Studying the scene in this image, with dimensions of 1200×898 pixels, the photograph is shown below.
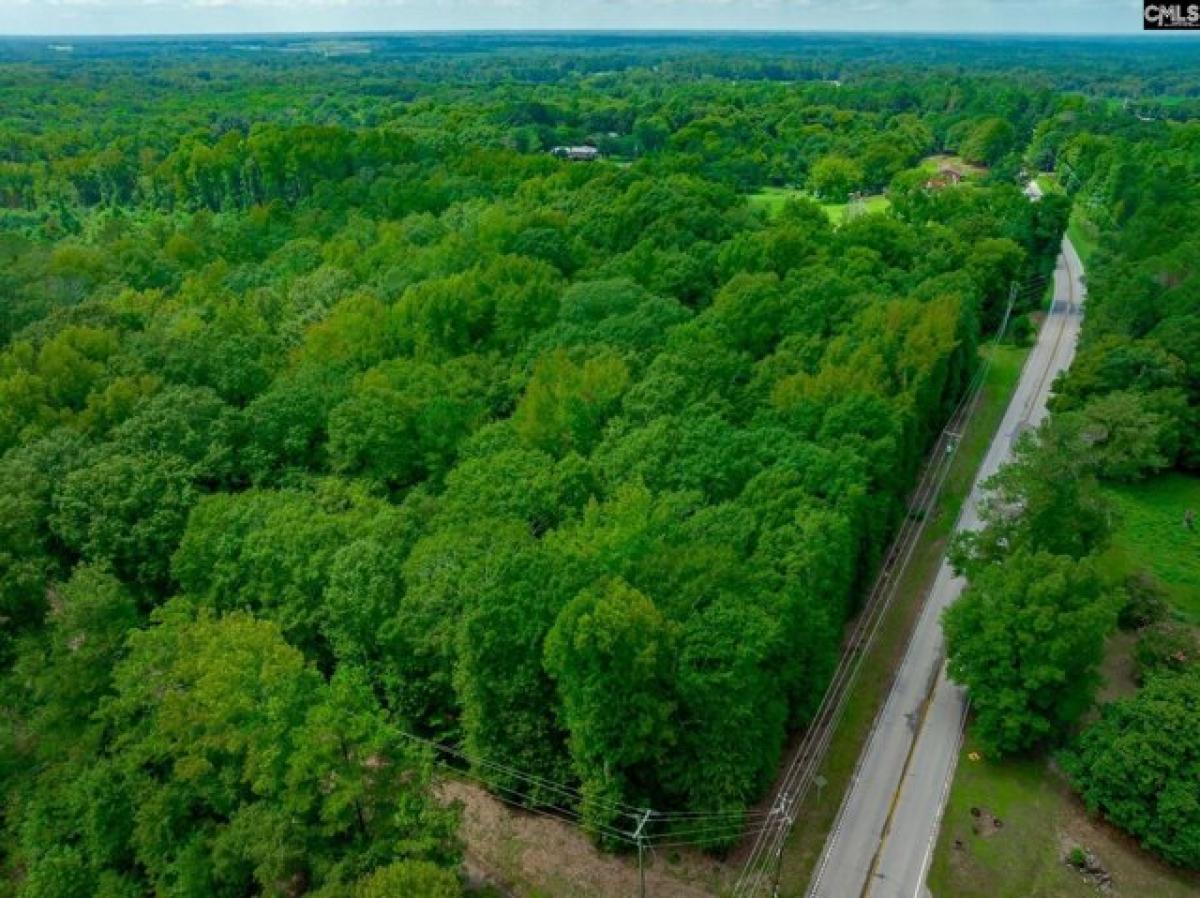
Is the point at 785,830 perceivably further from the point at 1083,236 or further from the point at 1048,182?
the point at 1048,182

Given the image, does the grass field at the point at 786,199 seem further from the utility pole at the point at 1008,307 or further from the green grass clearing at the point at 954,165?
the utility pole at the point at 1008,307

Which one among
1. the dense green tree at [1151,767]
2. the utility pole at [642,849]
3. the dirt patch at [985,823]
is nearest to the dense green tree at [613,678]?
the utility pole at [642,849]

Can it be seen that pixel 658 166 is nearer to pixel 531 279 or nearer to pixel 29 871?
pixel 531 279

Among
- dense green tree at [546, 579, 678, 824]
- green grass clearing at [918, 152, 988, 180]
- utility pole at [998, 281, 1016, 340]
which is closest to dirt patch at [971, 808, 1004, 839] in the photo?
dense green tree at [546, 579, 678, 824]

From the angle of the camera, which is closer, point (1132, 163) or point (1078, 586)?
point (1078, 586)

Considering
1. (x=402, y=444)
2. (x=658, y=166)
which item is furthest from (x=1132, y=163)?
(x=402, y=444)

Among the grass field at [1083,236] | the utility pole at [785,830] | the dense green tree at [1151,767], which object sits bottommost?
the utility pole at [785,830]

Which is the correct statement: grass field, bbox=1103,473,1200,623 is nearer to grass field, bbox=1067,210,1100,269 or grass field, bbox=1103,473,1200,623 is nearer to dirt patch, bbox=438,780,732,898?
dirt patch, bbox=438,780,732,898
